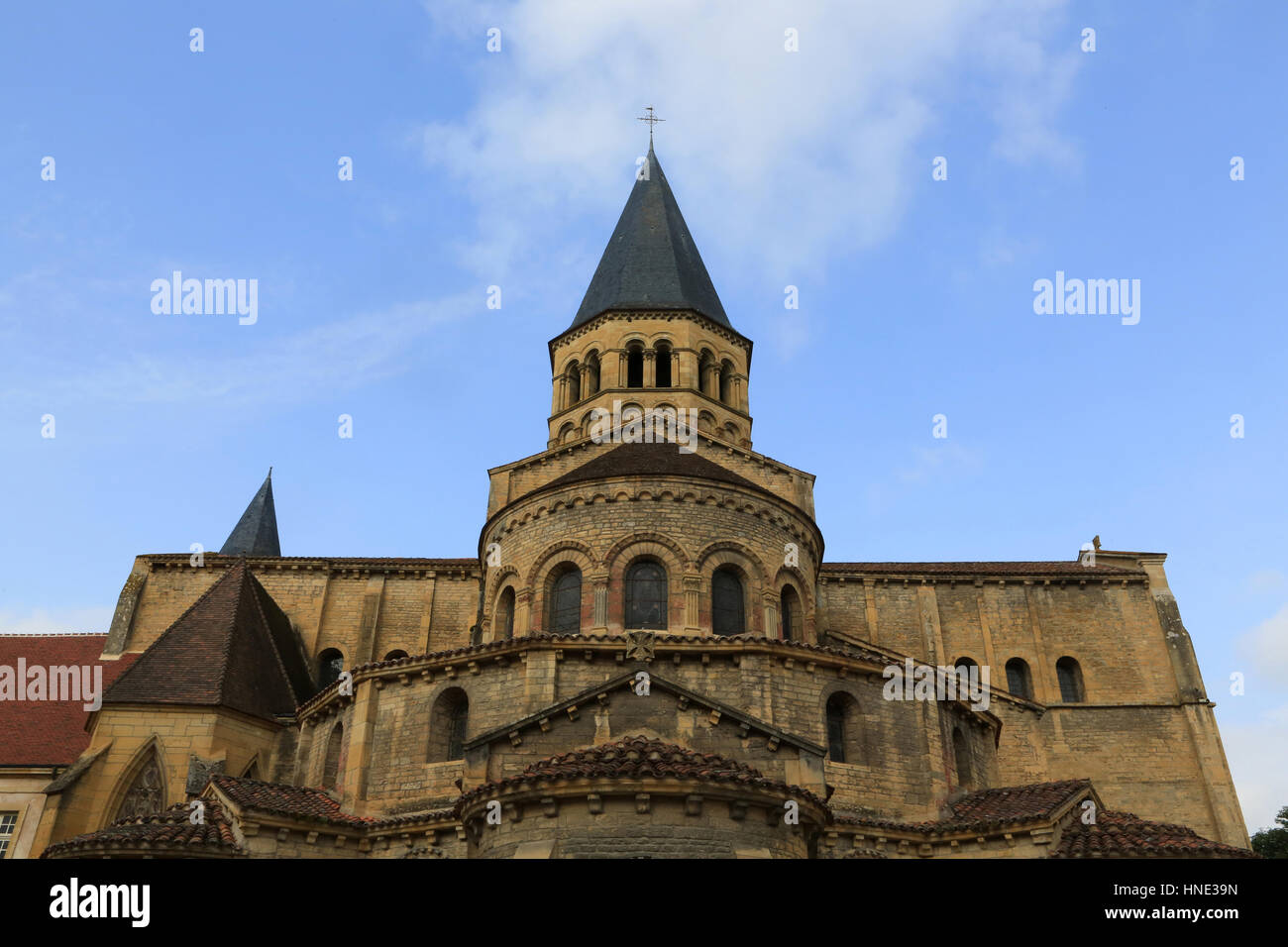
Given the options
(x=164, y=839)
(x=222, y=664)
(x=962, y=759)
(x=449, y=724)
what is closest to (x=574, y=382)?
(x=222, y=664)

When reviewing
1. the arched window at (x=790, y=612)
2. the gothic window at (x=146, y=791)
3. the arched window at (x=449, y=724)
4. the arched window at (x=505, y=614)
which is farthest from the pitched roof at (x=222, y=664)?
the arched window at (x=790, y=612)

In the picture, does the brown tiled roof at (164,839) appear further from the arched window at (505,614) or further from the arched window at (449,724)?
the arched window at (505,614)

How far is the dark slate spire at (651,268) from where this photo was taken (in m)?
35.3

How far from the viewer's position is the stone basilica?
16.2m

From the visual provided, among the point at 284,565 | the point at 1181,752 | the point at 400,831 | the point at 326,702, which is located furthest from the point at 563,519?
the point at 1181,752

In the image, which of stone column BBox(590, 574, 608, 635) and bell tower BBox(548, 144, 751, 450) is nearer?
stone column BBox(590, 574, 608, 635)

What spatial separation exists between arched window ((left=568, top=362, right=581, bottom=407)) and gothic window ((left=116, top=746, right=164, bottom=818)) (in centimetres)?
1719

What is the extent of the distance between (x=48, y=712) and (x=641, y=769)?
2165cm

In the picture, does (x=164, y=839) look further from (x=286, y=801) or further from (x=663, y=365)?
(x=663, y=365)

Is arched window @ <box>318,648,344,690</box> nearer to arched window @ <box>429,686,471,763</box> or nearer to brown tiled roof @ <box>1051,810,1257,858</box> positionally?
arched window @ <box>429,686,471,763</box>

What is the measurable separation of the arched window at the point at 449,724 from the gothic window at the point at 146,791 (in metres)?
6.78

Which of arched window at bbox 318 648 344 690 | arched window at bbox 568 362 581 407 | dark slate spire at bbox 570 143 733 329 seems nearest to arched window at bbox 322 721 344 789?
arched window at bbox 318 648 344 690

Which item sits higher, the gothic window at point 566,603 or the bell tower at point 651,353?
the bell tower at point 651,353
